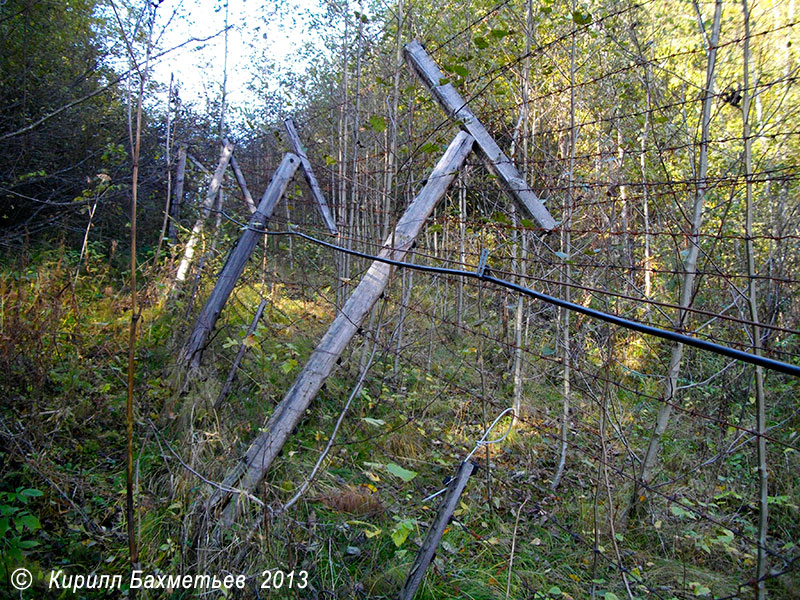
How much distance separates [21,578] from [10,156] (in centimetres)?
564

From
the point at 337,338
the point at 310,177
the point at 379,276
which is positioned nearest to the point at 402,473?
the point at 337,338

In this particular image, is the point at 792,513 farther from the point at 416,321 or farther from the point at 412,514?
the point at 416,321

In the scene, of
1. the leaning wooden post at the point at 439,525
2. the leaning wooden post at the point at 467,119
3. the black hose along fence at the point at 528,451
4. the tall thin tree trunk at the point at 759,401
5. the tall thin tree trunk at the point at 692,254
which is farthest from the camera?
the leaning wooden post at the point at 467,119

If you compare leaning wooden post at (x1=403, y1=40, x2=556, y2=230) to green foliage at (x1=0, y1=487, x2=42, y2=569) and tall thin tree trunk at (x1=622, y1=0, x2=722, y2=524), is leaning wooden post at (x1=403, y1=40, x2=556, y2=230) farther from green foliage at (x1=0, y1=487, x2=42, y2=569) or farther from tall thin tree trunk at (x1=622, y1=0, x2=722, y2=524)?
green foliage at (x1=0, y1=487, x2=42, y2=569)

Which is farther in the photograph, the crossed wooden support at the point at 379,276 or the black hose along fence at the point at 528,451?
the crossed wooden support at the point at 379,276

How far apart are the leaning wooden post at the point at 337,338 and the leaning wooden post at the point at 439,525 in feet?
3.29

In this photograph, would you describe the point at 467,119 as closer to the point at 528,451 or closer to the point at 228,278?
the point at 228,278

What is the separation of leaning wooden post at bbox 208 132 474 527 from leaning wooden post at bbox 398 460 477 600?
100 cm

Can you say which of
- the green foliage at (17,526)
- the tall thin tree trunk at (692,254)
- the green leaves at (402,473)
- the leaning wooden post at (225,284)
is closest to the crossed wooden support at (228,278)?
the leaning wooden post at (225,284)

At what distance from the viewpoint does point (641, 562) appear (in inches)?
96.3

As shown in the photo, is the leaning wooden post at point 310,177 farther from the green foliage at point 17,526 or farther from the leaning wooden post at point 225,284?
the green foliage at point 17,526

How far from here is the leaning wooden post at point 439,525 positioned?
5.00 ft

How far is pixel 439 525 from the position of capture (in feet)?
5.03

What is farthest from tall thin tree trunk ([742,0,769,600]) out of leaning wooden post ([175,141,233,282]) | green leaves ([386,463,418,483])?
leaning wooden post ([175,141,233,282])
